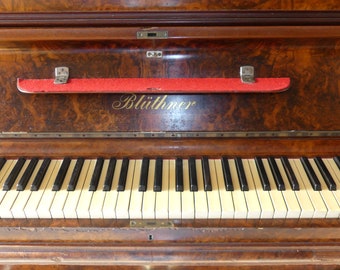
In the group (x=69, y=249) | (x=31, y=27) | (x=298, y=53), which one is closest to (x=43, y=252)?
(x=69, y=249)

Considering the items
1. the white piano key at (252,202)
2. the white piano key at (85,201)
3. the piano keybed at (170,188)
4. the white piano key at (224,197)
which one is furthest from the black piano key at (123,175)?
the white piano key at (252,202)

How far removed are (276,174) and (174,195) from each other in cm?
40

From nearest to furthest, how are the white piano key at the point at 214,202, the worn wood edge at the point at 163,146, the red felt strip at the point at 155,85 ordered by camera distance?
the white piano key at the point at 214,202, the red felt strip at the point at 155,85, the worn wood edge at the point at 163,146

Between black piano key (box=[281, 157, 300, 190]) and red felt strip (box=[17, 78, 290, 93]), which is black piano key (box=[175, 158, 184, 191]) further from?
black piano key (box=[281, 157, 300, 190])

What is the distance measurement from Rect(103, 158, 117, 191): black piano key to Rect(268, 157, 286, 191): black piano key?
2.04 feet

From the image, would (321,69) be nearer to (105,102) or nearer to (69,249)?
(105,102)

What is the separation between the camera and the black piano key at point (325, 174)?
1.34 m

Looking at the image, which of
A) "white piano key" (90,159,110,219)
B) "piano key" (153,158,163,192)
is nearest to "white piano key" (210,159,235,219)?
"piano key" (153,158,163,192)

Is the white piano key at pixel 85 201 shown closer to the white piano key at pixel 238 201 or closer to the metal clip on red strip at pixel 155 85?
the metal clip on red strip at pixel 155 85

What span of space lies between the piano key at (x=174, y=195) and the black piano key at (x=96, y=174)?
0.28 m

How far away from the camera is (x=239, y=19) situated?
1.32m

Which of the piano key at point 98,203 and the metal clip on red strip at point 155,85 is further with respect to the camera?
the metal clip on red strip at point 155,85

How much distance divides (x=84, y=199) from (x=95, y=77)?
0.48 meters

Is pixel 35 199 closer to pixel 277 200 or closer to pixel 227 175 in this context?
pixel 227 175
